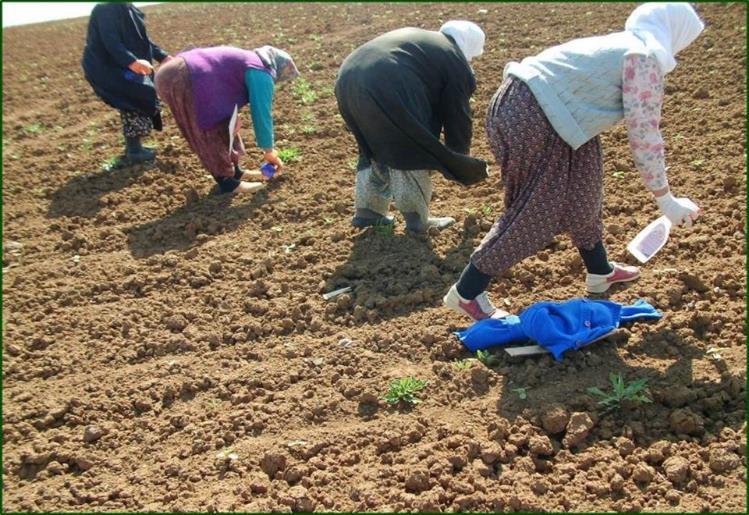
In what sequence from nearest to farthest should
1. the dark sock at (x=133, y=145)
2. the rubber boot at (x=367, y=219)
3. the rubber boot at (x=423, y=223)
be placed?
the rubber boot at (x=423, y=223) < the rubber boot at (x=367, y=219) < the dark sock at (x=133, y=145)

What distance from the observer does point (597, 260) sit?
11.8 feet

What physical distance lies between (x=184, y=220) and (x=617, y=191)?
3.08 m

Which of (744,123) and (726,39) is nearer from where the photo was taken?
(744,123)

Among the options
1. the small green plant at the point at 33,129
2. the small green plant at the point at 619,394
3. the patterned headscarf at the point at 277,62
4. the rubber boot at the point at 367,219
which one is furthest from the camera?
the small green plant at the point at 33,129

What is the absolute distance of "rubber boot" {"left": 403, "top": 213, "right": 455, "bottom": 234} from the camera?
450 cm

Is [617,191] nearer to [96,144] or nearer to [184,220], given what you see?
[184,220]

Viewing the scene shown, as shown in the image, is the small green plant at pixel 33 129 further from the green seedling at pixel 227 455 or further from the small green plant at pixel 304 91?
the green seedling at pixel 227 455

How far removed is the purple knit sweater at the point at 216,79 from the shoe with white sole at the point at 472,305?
256cm

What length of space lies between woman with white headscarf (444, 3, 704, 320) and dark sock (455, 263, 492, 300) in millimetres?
11

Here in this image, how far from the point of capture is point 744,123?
17.0 ft

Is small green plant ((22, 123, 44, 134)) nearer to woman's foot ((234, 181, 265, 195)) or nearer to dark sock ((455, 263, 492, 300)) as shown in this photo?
woman's foot ((234, 181, 265, 195))

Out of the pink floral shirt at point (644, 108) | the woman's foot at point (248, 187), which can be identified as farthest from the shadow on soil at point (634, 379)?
the woman's foot at point (248, 187)

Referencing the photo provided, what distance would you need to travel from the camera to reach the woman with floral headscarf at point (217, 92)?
16.6ft

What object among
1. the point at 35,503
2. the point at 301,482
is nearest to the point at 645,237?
the point at 301,482
